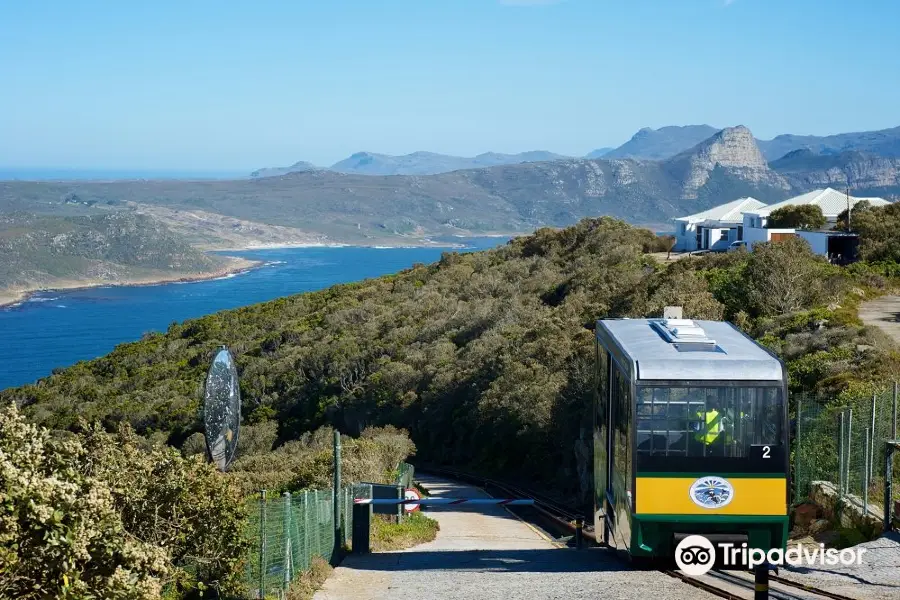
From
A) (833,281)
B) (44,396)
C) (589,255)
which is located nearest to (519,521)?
(833,281)

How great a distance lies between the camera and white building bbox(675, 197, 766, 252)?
57438 millimetres

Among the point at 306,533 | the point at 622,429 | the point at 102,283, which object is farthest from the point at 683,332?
the point at 102,283

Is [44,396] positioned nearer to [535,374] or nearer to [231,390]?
[535,374]

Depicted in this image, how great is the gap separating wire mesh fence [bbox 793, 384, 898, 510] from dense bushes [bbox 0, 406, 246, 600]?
7162 mm

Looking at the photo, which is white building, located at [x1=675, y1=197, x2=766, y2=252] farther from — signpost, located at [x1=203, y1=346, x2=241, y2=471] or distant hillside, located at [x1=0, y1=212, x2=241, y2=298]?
distant hillside, located at [x1=0, y1=212, x2=241, y2=298]

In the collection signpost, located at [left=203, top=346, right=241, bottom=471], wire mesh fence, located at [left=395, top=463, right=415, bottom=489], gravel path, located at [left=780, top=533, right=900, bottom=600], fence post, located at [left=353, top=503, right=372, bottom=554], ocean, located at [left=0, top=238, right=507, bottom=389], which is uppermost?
signpost, located at [left=203, top=346, right=241, bottom=471]

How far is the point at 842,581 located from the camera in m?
9.23

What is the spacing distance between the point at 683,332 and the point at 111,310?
141 m

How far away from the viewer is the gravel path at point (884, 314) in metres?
23.6

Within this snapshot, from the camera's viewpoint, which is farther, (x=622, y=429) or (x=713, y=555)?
(x=622, y=429)

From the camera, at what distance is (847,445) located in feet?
39.8

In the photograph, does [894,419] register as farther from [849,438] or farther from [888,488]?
[888,488]

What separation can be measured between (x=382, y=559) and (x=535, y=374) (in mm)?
15677

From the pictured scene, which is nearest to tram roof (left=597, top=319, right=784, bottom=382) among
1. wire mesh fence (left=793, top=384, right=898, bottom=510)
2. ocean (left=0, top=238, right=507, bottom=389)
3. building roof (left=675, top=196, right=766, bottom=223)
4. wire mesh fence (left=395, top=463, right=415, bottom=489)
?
wire mesh fence (left=793, top=384, right=898, bottom=510)
